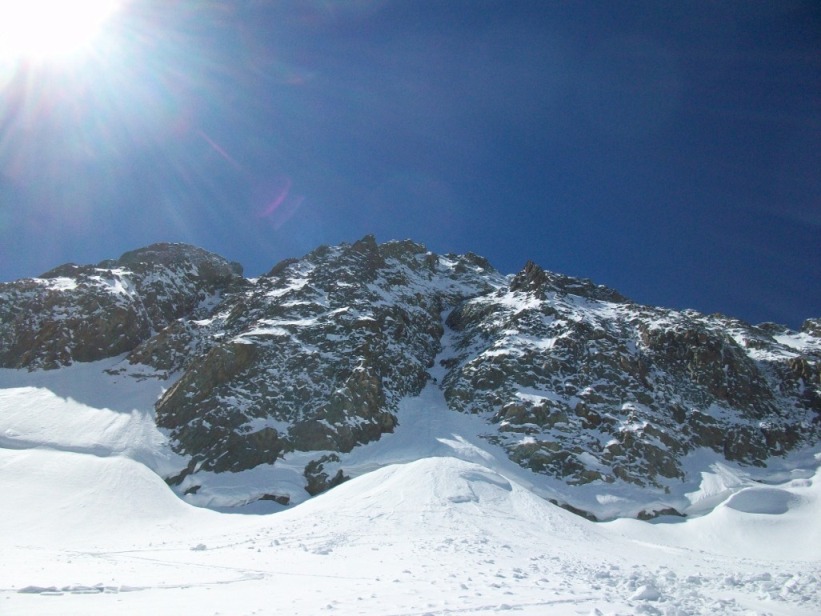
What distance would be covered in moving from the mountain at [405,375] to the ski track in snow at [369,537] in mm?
2262

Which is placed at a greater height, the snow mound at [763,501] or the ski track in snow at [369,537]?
the snow mound at [763,501]

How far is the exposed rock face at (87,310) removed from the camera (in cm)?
6419

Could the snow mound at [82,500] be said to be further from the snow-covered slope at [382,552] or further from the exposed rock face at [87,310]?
the exposed rock face at [87,310]

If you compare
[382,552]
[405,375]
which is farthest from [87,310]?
[382,552]

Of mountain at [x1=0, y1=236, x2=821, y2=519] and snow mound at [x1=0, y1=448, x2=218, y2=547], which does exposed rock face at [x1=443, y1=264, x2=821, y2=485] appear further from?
snow mound at [x1=0, y1=448, x2=218, y2=547]

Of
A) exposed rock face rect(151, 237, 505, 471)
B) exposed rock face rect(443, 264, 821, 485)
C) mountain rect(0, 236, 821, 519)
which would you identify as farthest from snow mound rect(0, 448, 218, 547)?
exposed rock face rect(443, 264, 821, 485)

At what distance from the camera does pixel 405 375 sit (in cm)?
6688

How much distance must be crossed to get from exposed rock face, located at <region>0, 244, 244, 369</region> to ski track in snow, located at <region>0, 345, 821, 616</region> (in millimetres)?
4204

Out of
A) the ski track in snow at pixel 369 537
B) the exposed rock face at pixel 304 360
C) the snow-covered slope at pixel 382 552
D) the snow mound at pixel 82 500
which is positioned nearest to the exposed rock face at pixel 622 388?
the ski track in snow at pixel 369 537

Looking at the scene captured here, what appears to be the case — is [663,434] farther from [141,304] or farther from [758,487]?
[141,304]

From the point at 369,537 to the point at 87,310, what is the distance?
219 feet

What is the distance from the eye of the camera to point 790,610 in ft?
38.5

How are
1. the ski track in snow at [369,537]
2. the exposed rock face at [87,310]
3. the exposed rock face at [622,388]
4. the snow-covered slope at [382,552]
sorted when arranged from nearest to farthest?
the snow-covered slope at [382,552], the ski track in snow at [369,537], the exposed rock face at [622,388], the exposed rock face at [87,310]

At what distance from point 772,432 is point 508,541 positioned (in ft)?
186
